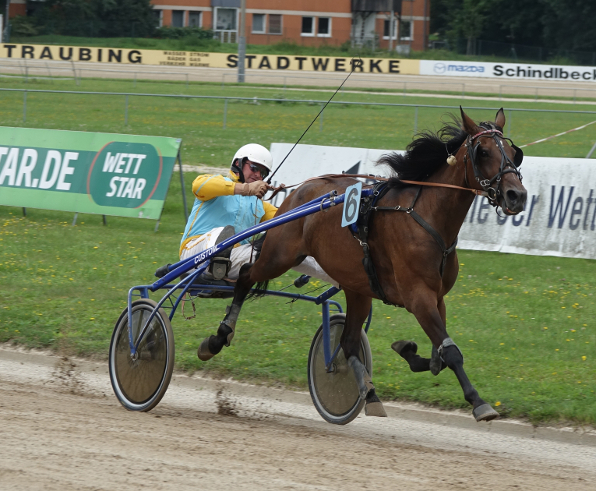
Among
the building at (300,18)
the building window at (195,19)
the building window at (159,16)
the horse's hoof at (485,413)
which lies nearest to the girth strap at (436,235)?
the horse's hoof at (485,413)

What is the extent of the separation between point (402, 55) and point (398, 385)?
43.7 m

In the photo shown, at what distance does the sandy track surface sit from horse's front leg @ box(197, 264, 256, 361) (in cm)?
43

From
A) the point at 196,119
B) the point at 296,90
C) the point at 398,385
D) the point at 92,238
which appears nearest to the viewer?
the point at 398,385

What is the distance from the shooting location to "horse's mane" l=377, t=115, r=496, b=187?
16.5 ft

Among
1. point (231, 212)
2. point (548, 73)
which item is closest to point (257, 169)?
point (231, 212)

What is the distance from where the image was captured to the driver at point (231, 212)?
5789mm

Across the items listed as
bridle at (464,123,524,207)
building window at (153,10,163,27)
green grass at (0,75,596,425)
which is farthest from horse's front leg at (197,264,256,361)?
building window at (153,10,163,27)

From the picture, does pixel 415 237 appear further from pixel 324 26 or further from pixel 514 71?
pixel 324 26

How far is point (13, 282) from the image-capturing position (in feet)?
30.0

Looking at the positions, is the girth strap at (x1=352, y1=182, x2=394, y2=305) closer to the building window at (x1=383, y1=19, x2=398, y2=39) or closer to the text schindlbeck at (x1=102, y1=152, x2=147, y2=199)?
the text schindlbeck at (x1=102, y1=152, x2=147, y2=199)

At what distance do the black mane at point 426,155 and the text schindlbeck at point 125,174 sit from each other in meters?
7.72

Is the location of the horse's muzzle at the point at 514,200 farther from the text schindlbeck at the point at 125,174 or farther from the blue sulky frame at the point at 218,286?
the text schindlbeck at the point at 125,174

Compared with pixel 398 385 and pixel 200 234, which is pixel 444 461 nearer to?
pixel 398 385

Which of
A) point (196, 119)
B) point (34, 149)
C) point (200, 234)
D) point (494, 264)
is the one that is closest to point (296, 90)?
point (196, 119)
